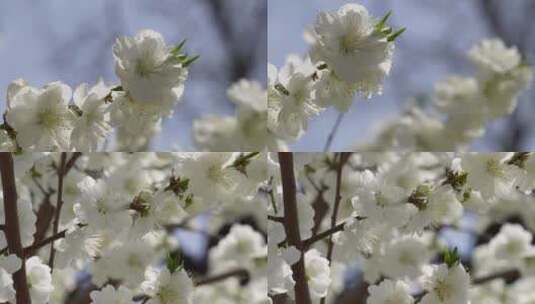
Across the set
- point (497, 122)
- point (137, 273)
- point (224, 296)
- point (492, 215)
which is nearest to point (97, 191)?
point (137, 273)

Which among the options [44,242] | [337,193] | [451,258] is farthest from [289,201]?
[44,242]

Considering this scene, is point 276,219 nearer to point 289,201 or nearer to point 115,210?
point 289,201

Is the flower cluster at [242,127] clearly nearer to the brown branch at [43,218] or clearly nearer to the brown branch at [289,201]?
the brown branch at [289,201]

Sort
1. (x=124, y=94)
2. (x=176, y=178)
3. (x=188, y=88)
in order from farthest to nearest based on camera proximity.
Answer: (x=188, y=88), (x=176, y=178), (x=124, y=94)

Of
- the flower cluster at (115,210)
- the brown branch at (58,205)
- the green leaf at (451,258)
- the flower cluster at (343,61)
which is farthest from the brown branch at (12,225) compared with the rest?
the green leaf at (451,258)

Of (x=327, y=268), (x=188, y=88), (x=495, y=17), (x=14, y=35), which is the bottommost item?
(x=327, y=268)

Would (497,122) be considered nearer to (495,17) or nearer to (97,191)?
(495,17)
